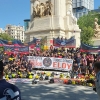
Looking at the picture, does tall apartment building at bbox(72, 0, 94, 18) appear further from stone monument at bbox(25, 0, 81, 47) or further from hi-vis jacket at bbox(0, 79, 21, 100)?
hi-vis jacket at bbox(0, 79, 21, 100)

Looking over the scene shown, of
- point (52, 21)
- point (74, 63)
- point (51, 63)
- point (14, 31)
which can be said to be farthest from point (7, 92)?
point (14, 31)

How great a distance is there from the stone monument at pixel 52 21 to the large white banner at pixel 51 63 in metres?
9.52

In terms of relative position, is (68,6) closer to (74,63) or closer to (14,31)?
(74,63)

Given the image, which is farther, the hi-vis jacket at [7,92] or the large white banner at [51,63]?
the large white banner at [51,63]

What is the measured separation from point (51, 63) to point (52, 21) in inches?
431

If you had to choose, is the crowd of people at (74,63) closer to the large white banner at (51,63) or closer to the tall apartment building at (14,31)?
the large white banner at (51,63)

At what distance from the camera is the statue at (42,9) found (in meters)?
26.5

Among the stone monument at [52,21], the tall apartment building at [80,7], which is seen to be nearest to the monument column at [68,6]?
the stone monument at [52,21]

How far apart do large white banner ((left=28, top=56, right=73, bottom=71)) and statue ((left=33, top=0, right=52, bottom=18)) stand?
1128cm

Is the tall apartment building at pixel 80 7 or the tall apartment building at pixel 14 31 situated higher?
the tall apartment building at pixel 80 7

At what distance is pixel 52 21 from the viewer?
25.9m

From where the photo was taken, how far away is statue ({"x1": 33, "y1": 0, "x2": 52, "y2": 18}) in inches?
1042

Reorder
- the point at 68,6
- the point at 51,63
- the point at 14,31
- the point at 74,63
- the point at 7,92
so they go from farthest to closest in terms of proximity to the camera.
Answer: the point at 14,31, the point at 68,6, the point at 51,63, the point at 74,63, the point at 7,92

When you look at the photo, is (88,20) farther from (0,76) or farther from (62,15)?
(0,76)
